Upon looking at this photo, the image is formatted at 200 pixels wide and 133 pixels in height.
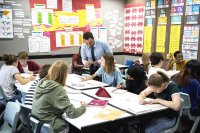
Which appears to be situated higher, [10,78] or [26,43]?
[26,43]

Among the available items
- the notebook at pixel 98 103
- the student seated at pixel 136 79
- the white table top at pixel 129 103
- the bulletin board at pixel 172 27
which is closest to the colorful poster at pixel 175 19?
the bulletin board at pixel 172 27

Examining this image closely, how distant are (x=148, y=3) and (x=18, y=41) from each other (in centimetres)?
324

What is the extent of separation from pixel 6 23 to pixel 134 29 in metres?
3.25

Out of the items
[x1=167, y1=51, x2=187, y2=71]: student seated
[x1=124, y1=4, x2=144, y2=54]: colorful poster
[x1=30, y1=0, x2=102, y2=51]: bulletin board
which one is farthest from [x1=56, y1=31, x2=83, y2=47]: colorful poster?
[x1=167, y1=51, x2=187, y2=71]: student seated

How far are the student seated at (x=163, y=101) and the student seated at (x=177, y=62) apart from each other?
2.36 metres

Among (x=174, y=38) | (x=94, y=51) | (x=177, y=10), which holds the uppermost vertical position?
(x=177, y=10)

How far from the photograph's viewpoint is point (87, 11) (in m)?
6.56

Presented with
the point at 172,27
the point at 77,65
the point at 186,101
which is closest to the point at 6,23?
the point at 77,65

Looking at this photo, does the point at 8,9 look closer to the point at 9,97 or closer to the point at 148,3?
the point at 9,97

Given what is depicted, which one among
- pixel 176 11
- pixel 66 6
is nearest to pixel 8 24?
pixel 66 6

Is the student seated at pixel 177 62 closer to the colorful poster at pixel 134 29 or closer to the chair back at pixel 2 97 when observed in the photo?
the colorful poster at pixel 134 29

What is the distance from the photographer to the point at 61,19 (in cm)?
625

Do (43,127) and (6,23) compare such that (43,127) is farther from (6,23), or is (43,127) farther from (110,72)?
(6,23)

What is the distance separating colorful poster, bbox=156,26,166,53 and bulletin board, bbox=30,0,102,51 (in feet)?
5.37
